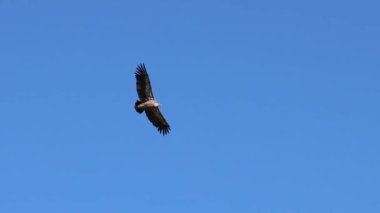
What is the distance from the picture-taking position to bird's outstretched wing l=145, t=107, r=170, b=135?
72.1 m

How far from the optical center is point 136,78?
69.6 m

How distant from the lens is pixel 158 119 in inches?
2889

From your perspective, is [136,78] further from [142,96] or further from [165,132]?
[165,132]

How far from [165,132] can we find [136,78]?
5967 mm

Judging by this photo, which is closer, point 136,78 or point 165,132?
point 136,78

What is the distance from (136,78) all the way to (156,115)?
13.3 feet

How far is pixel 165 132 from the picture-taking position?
244ft

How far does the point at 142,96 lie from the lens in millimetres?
70125

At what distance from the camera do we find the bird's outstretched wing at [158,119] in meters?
72.1

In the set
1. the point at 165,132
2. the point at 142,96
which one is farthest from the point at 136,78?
the point at 165,132

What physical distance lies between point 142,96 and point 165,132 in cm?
487

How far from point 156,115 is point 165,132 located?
1928mm

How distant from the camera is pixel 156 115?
2864 inches
